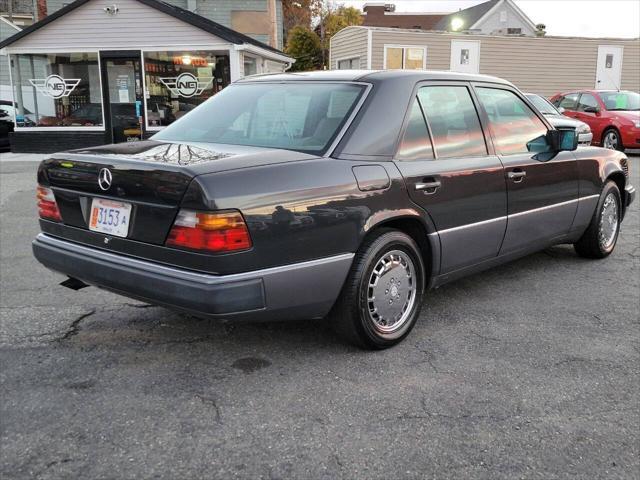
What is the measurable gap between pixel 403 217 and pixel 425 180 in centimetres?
29

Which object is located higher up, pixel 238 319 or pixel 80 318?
pixel 238 319

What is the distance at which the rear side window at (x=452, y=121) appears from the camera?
384cm

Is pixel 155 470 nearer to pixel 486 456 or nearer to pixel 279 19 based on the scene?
pixel 486 456

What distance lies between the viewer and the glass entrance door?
50.0 feet

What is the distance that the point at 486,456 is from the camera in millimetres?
2549

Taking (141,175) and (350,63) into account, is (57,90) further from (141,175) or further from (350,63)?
(141,175)

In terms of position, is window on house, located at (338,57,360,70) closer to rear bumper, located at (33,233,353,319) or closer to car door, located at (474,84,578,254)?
car door, located at (474,84,578,254)

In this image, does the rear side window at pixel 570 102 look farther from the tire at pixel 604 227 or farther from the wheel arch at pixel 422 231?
the wheel arch at pixel 422 231

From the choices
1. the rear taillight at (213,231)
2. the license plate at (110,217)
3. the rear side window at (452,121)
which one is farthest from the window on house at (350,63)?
the rear taillight at (213,231)

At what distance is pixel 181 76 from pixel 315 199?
13.1 metres

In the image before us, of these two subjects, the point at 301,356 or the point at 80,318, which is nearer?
the point at 301,356

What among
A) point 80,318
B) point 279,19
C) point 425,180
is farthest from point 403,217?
point 279,19

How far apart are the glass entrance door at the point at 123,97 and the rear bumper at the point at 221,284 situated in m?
12.6

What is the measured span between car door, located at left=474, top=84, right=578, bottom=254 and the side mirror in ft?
0.16
